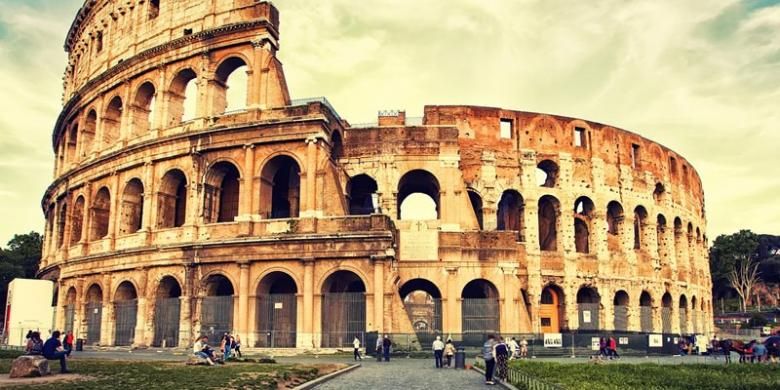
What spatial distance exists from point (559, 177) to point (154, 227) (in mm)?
19068

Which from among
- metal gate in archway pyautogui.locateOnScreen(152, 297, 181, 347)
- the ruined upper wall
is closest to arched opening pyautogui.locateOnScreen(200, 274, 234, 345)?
metal gate in archway pyautogui.locateOnScreen(152, 297, 181, 347)

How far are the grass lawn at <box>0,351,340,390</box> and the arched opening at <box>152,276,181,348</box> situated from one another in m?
9.51

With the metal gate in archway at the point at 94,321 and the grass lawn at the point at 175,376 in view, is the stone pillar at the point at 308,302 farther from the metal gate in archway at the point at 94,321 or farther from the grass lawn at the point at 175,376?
the metal gate in archway at the point at 94,321

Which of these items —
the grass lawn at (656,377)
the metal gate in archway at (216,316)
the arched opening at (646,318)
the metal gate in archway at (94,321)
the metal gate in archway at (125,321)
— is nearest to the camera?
the grass lawn at (656,377)

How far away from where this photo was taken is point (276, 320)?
2556cm

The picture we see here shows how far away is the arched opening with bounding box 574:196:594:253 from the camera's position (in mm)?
33250

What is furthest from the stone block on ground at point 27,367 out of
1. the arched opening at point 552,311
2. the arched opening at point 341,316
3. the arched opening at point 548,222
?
the arched opening at point 548,222

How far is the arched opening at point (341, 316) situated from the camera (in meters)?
24.9

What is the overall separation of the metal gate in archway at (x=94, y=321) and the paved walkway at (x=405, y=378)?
1535cm

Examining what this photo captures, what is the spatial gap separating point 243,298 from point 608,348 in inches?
547

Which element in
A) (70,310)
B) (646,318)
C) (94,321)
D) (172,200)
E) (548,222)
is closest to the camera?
(172,200)

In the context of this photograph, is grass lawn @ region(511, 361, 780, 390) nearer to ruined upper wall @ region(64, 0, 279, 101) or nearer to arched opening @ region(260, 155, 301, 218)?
arched opening @ region(260, 155, 301, 218)

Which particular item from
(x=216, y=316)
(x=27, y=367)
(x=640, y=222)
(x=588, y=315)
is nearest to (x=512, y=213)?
(x=588, y=315)

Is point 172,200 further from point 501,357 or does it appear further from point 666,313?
point 666,313
